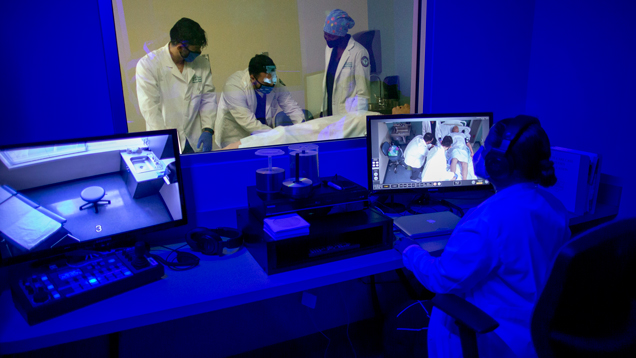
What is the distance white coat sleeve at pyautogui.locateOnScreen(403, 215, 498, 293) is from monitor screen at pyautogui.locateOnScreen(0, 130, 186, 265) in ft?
3.23

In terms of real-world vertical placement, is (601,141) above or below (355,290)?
above

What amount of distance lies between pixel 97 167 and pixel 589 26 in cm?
247

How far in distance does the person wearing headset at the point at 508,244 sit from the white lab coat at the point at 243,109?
1167 mm

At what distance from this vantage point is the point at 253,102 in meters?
2.02

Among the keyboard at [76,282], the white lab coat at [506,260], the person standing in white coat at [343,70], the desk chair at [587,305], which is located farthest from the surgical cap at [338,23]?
the desk chair at [587,305]

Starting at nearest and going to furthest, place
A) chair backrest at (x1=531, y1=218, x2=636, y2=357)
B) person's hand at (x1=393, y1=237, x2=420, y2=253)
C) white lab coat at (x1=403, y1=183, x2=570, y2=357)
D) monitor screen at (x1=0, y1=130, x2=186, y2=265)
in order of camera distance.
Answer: chair backrest at (x1=531, y1=218, x2=636, y2=357) < white lab coat at (x1=403, y1=183, x2=570, y2=357) < monitor screen at (x1=0, y1=130, x2=186, y2=265) < person's hand at (x1=393, y1=237, x2=420, y2=253)

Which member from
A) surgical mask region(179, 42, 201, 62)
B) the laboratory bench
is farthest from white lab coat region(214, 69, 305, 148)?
the laboratory bench

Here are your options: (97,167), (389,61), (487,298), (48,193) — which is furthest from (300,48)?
(487,298)

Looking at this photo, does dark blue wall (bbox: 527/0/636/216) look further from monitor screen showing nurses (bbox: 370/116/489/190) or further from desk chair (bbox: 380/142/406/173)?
desk chair (bbox: 380/142/406/173)

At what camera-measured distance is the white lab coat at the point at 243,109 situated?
6.37 ft

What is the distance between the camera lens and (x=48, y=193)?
1.26m

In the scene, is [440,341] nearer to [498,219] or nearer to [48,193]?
[498,219]

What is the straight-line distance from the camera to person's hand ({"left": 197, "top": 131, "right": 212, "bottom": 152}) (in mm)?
1824

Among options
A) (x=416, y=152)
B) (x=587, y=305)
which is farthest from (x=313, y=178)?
(x=587, y=305)
